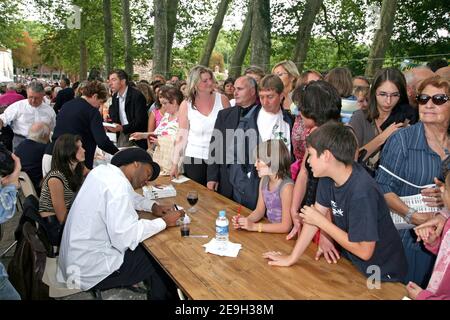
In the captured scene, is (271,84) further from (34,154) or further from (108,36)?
(108,36)

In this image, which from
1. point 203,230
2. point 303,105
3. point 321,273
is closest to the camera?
point 321,273

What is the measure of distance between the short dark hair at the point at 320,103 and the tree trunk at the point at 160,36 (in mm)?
9441

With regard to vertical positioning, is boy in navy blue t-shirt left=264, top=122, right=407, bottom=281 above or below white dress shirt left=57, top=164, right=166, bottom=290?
above

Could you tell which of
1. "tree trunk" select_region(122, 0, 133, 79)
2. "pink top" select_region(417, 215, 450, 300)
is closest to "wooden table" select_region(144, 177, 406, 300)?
"pink top" select_region(417, 215, 450, 300)

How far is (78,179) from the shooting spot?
359 centimetres

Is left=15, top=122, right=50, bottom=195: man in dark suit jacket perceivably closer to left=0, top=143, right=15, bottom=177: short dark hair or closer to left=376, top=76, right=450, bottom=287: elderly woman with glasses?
left=0, top=143, right=15, bottom=177: short dark hair

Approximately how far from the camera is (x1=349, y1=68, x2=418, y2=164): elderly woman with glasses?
9.78 feet

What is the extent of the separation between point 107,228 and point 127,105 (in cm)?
382

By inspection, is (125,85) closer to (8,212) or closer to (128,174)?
(128,174)

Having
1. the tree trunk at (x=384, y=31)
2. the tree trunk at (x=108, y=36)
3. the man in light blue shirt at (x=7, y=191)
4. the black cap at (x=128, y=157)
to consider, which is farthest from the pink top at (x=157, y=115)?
the tree trunk at (x=108, y=36)

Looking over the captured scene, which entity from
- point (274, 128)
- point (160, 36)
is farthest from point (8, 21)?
point (274, 128)

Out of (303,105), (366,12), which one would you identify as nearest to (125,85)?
(303,105)

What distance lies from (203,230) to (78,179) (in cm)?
141

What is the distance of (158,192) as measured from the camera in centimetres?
364
